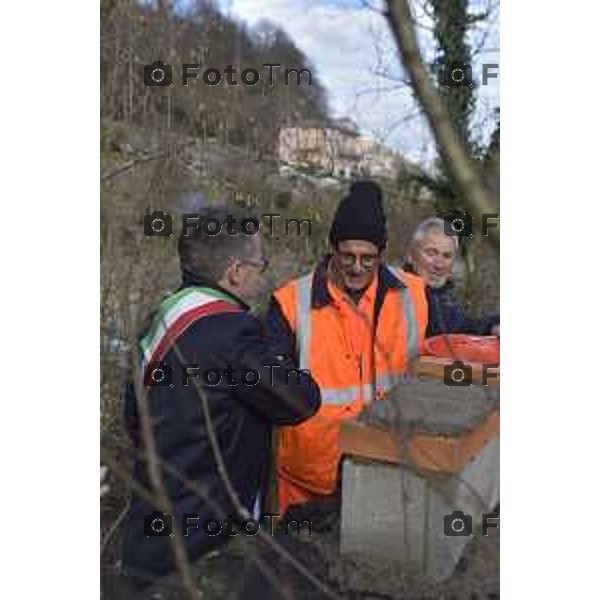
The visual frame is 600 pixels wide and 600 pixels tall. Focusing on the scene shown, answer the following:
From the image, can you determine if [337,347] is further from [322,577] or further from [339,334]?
[322,577]

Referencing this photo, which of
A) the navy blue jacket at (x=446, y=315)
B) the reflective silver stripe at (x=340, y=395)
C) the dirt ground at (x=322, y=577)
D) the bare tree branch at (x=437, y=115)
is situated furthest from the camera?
the reflective silver stripe at (x=340, y=395)

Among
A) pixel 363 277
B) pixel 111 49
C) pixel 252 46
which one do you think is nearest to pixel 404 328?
pixel 363 277

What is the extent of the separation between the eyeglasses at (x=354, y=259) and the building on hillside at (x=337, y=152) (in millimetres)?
143

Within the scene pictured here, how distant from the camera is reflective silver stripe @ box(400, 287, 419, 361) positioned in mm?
1462

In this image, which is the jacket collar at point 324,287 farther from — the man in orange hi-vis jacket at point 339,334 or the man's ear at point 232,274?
the man's ear at point 232,274

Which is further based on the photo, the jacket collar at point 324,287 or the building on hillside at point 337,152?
the jacket collar at point 324,287

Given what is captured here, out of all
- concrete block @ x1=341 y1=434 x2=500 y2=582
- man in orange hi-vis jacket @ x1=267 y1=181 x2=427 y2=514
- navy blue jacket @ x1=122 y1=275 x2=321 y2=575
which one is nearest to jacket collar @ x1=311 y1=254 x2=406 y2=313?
man in orange hi-vis jacket @ x1=267 y1=181 x2=427 y2=514

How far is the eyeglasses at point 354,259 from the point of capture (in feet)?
4.92

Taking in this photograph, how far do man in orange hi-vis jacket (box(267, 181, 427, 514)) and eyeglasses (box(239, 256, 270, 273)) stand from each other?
76mm

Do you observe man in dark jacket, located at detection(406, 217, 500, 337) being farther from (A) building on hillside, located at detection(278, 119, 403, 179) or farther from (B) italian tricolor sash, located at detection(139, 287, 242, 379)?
(B) italian tricolor sash, located at detection(139, 287, 242, 379)

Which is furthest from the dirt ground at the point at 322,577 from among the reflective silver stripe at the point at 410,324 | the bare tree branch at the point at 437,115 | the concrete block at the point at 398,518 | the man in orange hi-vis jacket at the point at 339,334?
the bare tree branch at the point at 437,115
